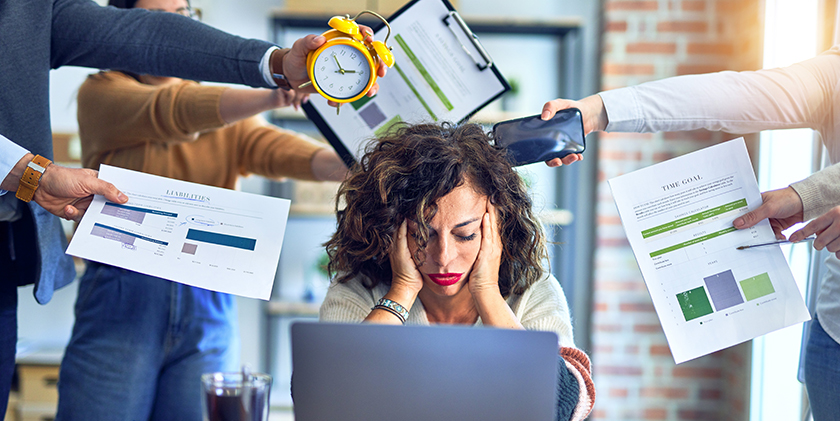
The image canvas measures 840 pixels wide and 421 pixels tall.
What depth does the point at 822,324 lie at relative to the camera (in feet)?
3.64

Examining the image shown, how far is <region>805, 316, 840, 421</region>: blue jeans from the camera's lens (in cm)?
107

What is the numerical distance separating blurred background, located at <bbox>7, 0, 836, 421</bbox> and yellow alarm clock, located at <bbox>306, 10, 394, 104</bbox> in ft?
4.86

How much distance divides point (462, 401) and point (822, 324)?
829mm

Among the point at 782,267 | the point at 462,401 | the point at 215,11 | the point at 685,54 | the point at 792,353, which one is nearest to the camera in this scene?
the point at 462,401

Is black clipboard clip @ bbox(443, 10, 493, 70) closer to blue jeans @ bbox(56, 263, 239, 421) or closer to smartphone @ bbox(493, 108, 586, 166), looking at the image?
smartphone @ bbox(493, 108, 586, 166)

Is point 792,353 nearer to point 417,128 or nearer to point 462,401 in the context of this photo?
point 417,128

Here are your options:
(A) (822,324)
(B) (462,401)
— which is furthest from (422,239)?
(A) (822,324)

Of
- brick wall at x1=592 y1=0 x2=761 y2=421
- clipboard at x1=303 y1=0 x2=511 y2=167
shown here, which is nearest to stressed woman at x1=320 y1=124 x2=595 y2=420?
clipboard at x1=303 y1=0 x2=511 y2=167

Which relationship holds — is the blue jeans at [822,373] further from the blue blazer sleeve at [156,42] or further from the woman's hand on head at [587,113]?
the blue blazer sleeve at [156,42]

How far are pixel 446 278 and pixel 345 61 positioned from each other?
477 millimetres

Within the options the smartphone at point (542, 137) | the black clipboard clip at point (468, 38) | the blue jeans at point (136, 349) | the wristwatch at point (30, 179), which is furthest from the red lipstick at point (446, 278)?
the wristwatch at point (30, 179)

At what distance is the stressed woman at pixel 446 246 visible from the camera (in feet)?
3.69

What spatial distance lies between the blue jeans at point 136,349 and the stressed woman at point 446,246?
40 cm

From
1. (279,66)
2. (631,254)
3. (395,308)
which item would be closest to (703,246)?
(395,308)
